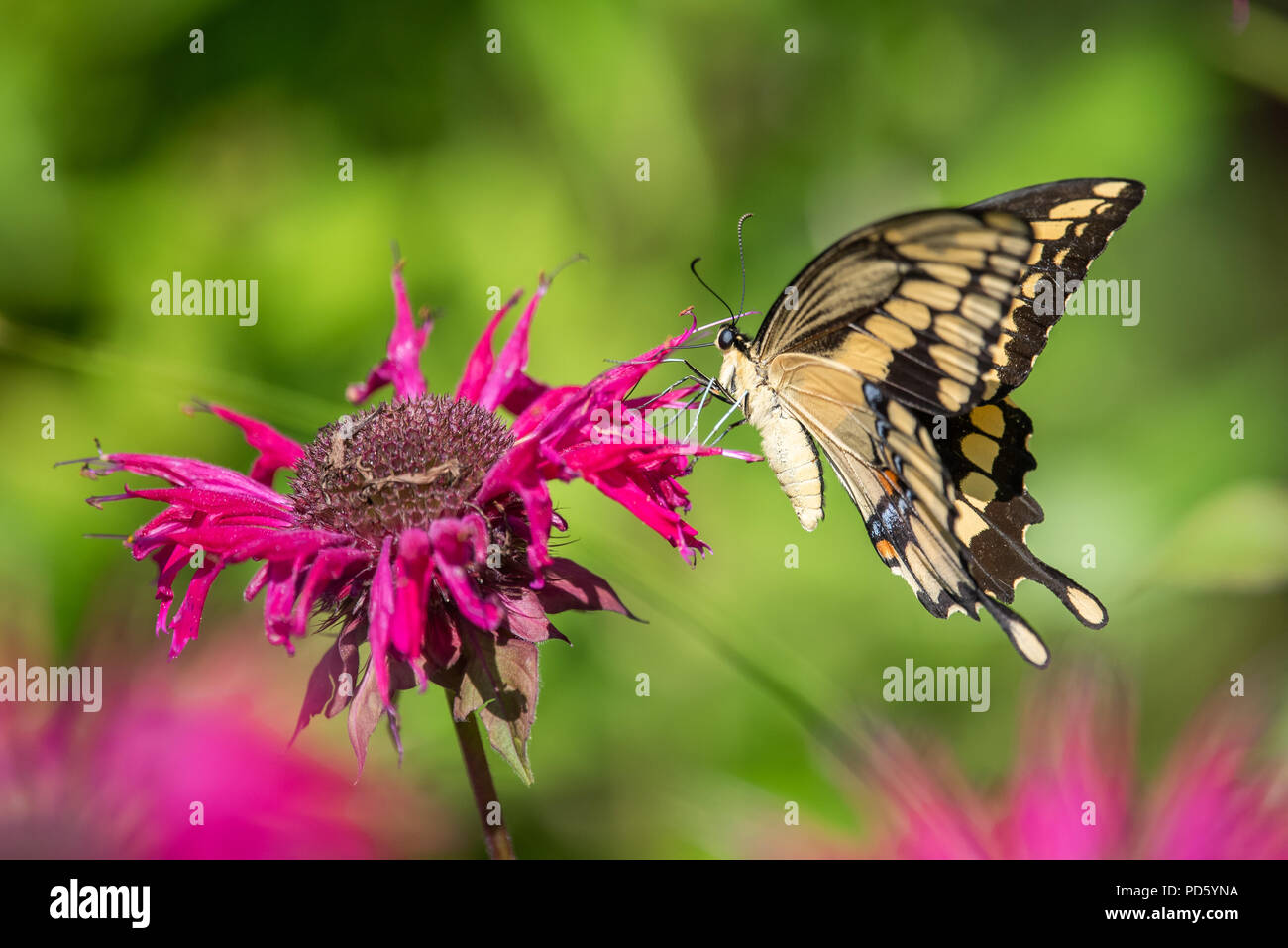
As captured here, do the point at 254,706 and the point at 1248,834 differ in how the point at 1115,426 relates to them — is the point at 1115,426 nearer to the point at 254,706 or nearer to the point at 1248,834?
the point at 1248,834

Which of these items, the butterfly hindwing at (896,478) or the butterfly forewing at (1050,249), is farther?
the butterfly hindwing at (896,478)

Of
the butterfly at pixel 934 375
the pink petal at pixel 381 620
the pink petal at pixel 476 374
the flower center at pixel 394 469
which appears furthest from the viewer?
the pink petal at pixel 476 374

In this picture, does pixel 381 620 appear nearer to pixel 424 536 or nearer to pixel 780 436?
pixel 424 536

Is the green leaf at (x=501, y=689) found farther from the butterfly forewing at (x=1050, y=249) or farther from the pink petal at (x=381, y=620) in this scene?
the butterfly forewing at (x=1050, y=249)

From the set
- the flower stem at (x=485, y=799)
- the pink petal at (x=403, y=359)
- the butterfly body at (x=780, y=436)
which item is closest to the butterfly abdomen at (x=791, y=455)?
the butterfly body at (x=780, y=436)

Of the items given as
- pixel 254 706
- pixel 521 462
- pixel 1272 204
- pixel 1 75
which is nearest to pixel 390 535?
pixel 521 462

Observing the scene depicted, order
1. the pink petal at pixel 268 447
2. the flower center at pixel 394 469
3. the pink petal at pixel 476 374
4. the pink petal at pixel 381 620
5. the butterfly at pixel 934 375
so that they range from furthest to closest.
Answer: the pink petal at pixel 476 374 → the pink petal at pixel 268 447 → the butterfly at pixel 934 375 → the flower center at pixel 394 469 → the pink petal at pixel 381 620
